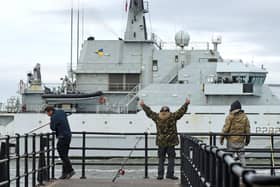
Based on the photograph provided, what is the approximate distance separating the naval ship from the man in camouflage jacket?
15.4m

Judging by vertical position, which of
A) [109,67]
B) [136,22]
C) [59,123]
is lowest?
[59,123]

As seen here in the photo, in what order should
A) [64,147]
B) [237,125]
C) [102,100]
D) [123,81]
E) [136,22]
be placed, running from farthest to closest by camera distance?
[136,22] → [123,81] → [102,100] → [64,147] → [237,125]

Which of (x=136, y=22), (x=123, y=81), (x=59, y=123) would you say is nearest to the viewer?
(x=59, y=123)

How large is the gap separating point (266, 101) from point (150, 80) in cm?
534

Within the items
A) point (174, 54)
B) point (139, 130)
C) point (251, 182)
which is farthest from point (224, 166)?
point (174, 54)

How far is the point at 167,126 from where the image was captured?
38.8ft

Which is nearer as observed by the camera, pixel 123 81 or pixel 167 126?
pixel 167 126

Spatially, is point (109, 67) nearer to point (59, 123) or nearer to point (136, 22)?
point (136, 22)

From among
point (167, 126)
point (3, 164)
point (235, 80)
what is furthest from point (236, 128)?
point (235, 80)

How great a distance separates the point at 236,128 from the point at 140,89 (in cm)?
1839

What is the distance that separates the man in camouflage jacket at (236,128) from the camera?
419 inches

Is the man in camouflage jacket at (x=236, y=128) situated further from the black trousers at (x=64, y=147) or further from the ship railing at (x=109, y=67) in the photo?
the ship railing at (x=109, y=67)

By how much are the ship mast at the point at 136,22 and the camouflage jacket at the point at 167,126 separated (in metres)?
19.4

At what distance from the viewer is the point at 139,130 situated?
1045 inches
